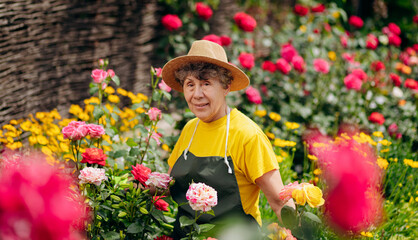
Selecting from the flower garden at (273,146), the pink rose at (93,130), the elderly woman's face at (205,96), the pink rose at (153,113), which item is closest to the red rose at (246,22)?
the flower garden at (273,146)

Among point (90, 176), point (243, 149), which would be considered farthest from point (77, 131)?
point (243, 149)

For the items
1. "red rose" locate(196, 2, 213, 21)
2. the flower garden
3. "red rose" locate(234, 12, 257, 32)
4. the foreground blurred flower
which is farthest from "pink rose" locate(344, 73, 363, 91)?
the foreground blurred flower

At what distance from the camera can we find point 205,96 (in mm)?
1719

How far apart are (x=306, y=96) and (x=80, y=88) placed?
93.8 inches

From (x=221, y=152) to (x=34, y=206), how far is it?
1318mm

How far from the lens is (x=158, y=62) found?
4531 millimetres

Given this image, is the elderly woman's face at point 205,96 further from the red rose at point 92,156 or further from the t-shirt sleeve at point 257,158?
the red rose at point 92,156

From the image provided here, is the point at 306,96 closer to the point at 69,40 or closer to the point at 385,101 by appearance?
the point at 385,101

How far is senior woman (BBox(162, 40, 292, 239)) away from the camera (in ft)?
5.43

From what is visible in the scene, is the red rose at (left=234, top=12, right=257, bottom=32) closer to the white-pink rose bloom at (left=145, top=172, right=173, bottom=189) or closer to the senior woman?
the senior woman

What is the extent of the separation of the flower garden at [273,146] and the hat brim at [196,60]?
6.7 inches

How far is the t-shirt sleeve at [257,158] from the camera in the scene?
1630mm

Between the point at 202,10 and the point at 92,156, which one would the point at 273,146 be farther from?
the point at 92,156

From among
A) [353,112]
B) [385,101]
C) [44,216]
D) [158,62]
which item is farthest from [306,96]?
[44,216]
